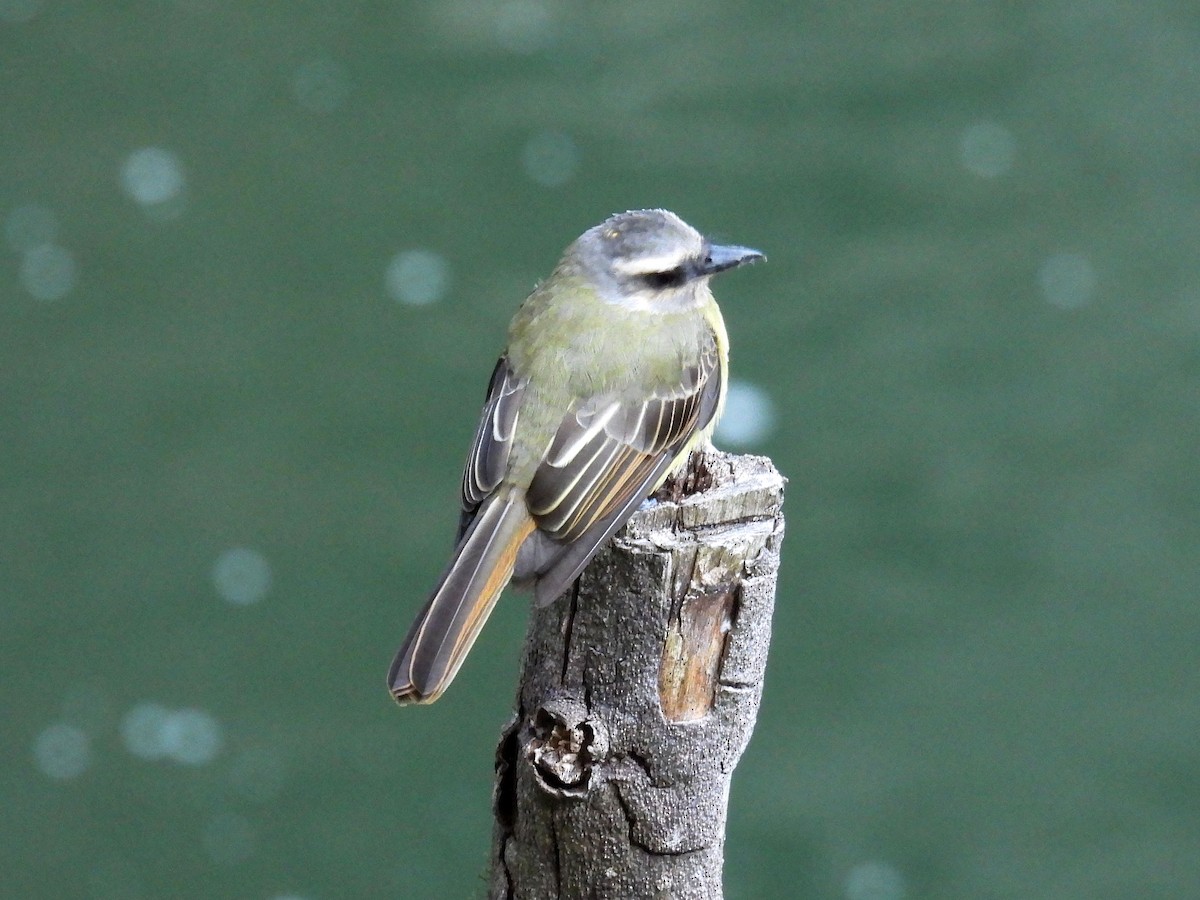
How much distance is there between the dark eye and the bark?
0.73 meters

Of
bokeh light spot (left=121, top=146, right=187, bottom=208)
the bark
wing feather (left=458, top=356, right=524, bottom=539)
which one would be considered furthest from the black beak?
bokeh light spot (left=121, top=146, right=187, bottom=208)

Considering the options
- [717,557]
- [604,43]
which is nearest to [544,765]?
[717,557]

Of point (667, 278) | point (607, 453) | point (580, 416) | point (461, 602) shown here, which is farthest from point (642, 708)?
point (667, 278)

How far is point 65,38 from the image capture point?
4.86 meters

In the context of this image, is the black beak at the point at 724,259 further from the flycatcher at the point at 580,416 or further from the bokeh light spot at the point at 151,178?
the bokeh light spot at the point at 151,178

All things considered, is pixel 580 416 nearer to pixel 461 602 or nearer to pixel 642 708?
pixel 461 602

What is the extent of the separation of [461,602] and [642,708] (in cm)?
37

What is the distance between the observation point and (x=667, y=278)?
321 centimetres

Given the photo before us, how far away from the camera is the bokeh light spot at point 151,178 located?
4875 mm

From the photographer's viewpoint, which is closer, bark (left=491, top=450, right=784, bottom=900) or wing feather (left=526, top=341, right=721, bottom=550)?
bark (left=491, top=450, right=784, bottom=900)

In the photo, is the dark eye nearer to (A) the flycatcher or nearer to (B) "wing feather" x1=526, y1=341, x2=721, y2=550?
(A) the flycatcher

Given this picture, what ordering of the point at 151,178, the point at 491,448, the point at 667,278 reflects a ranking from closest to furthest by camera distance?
the point at 491,448 → the point at 667,278 → the point at 151,178

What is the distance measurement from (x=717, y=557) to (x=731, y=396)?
7.23 ft

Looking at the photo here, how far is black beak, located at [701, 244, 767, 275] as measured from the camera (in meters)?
3.21
